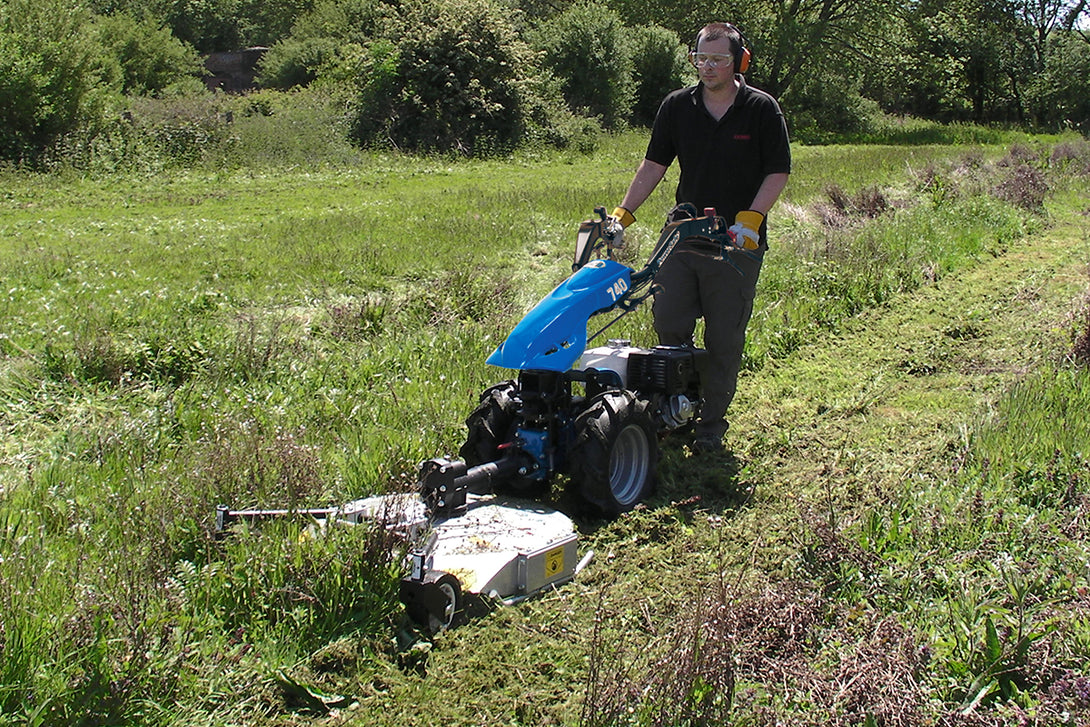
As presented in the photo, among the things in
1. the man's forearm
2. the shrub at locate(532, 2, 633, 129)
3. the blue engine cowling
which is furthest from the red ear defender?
the shrub at locate(532, 2, 633, 129)

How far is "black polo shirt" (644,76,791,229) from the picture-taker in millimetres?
5387

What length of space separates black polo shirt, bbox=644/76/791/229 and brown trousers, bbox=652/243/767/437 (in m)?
0.30

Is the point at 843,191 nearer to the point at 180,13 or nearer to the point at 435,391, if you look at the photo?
the point at 435,391

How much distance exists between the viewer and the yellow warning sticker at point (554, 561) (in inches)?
160

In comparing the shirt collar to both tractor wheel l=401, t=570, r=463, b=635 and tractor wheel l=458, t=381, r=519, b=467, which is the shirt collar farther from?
tractor wheel l=401, t=570, r=463, b=635

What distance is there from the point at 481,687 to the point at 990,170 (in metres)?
18.6

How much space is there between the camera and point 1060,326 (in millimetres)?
8336

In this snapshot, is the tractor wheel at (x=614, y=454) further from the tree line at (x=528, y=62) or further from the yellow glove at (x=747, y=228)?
the tree line at (x=528, y=62)

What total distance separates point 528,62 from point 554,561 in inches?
911

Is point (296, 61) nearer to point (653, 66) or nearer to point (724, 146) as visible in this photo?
point (653, 66)

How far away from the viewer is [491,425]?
4.82m

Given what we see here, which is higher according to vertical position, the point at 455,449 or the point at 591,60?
the point at 591,60

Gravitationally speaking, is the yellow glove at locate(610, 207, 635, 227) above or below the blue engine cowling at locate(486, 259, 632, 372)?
above

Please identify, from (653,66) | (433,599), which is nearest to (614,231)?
(433,599)
